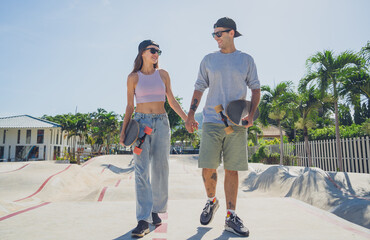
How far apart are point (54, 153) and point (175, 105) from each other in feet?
180

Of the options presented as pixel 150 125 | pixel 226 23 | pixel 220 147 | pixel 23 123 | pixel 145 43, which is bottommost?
pixel 220 147

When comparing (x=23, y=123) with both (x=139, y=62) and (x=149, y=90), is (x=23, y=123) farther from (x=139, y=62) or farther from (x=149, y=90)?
(x=149, y=90)

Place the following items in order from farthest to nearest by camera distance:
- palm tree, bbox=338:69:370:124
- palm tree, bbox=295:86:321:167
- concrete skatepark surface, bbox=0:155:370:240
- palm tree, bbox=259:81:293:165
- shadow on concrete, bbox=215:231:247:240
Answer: palm tree, bbox=259:81:293:165
palm tree, bbox=295:86:321:167
palm tree, bbox=338:69:370:124
concrete skatepark surface, bbox=0:155:370:240
shadow on concrete, bbox=215:231:247:240

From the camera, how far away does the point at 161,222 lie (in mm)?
2973

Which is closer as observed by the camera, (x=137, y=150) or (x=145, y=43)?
(x=137, y=150)

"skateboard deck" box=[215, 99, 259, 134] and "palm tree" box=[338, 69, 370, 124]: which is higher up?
"palm tree" box=[338, 69, 370, 124]

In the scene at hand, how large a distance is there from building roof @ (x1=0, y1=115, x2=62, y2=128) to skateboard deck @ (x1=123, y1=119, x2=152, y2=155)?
166 feet

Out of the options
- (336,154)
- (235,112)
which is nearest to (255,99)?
(235,112)

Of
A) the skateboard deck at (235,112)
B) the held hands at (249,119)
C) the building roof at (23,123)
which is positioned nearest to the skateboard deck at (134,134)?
the skateboard deck at (235,112)

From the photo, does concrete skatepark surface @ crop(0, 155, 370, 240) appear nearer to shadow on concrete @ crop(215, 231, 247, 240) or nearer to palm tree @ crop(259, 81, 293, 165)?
Answer: shadow on concrete @ crop(215, 231, 247, 240)

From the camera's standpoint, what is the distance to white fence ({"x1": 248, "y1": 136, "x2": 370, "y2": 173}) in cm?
1172

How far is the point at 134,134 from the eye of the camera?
288 cm

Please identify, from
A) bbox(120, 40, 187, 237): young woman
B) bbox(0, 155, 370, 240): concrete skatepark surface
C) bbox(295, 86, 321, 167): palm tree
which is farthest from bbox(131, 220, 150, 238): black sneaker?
bbox(295, 86, 321, 167): palm tree

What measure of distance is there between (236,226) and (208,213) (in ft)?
1.26
